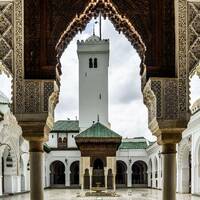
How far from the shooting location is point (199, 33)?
6344 millimetres

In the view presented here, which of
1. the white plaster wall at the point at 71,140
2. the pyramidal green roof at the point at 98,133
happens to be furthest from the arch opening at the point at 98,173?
the white plaster wall at the point at 71,140

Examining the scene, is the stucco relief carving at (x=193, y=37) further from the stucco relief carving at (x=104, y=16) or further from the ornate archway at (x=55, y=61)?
the stucco relief carving at (x=104, y=16)

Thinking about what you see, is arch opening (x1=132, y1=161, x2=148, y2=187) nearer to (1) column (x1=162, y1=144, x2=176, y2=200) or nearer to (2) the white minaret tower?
(2) the white minaret tower

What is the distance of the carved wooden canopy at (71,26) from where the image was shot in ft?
20.7

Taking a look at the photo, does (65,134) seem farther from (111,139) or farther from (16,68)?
(16,68)

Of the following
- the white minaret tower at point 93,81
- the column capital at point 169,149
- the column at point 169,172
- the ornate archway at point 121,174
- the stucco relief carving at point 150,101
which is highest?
the white minaret tower at point 93,81

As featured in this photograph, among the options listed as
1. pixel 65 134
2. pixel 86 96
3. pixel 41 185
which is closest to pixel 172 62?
pixel 41 185

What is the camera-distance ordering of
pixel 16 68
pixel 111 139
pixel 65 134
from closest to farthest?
pixel 16 68 < pixel 111 139 < pixel 65 134

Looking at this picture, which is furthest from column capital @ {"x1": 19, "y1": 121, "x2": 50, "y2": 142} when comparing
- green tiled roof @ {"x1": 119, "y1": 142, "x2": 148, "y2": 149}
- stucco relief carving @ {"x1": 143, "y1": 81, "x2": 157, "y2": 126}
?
green tiled roof @ {"x1": 119, "y1": 142, "x2": 148, "y2": 149}

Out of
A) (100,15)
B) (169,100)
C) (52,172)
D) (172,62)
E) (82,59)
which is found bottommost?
(52,172)

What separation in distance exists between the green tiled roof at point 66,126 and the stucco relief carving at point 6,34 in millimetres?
31257

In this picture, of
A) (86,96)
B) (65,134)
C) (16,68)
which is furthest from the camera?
(65,134)

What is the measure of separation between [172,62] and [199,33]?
0.46 m

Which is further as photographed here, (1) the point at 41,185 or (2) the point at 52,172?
(2) the point at 52,172
